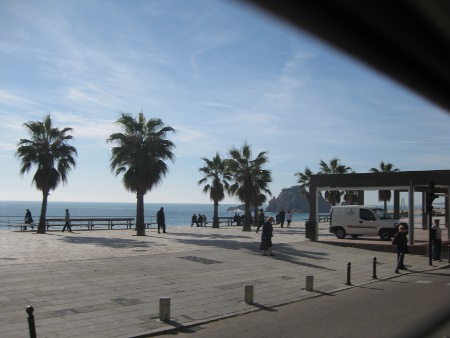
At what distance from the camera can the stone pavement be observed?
8.24 m

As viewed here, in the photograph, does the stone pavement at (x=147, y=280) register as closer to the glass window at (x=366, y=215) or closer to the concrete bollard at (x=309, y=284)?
the concrete bollard at (x=309, y=284)

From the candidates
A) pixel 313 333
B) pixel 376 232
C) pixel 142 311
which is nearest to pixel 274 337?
pixel 313 333

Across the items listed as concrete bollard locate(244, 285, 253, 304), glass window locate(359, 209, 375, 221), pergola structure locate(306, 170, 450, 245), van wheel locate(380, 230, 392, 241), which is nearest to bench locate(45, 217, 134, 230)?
pergola structure locate(306, 170, 450, 245)

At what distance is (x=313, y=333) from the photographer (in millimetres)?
7613

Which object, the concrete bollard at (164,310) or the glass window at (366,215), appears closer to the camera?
the concrete bollard at (164,310)

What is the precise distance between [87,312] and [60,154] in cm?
2245

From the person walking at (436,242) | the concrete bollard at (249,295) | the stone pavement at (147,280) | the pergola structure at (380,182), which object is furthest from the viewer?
the pergola structure at (380,182)

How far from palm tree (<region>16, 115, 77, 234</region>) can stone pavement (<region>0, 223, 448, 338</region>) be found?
891cm

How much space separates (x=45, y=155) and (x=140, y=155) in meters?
5.98

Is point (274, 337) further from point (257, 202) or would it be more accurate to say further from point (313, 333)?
point (257, 202)

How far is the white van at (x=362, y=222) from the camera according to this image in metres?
26.0

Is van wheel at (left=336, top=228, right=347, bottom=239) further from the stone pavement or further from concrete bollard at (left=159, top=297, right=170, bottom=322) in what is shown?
concrete bollard at (left=159, top=297, right=170, bottom=322)

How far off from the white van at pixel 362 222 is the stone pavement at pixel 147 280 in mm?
4663

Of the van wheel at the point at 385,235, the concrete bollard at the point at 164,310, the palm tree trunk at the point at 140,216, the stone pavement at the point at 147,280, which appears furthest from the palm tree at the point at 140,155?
the concrete bollard at the point at 164,310
